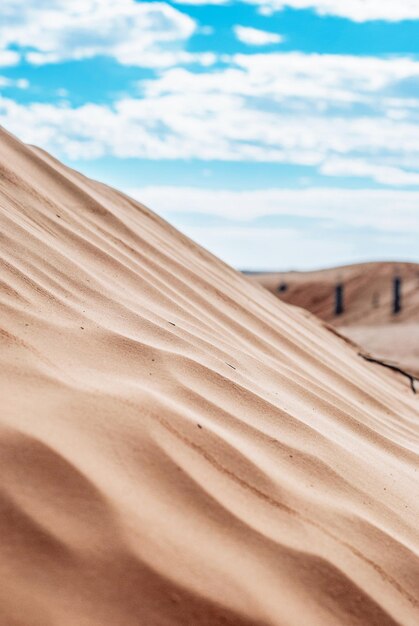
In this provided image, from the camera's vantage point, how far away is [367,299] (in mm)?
26094

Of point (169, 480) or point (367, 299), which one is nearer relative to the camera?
point (169, 480)

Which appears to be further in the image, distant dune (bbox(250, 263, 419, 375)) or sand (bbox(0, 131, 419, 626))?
distant dune (bbox(250, 263, 419, 375))

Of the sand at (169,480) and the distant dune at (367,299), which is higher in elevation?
the distant dune at (367,299)

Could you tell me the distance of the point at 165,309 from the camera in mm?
3449

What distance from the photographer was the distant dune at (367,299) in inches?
537

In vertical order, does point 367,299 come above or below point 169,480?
above

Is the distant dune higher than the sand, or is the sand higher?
the distant dune

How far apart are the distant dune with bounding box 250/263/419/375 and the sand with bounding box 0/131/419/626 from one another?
8917mm

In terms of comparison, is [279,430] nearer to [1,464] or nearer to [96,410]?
[96,410]

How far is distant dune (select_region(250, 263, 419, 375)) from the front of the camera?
13.7 metres

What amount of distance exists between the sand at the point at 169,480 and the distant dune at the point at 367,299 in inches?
351

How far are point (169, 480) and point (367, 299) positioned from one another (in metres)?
24.8

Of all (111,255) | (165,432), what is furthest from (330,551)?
(111,255)

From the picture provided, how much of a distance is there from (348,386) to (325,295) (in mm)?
25128
